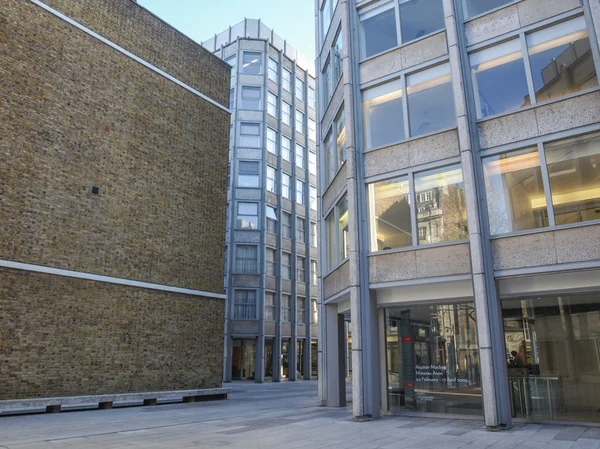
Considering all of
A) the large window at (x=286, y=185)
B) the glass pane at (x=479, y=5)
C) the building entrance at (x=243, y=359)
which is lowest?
the building entrance at (x=243, y=359)

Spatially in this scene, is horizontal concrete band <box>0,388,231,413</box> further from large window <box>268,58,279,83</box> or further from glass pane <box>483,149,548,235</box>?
large window <box>268,58,279,83</box>

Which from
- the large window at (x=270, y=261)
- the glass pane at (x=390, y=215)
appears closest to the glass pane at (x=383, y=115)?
the glass pane at (x=390, y=215)

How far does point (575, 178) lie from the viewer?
11.6 metres

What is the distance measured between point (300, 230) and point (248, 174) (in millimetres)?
7130

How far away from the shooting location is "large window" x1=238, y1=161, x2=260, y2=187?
3991 centimetres

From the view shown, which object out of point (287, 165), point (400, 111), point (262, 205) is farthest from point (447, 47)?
point (287, 165)

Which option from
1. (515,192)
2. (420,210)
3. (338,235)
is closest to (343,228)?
(338,235)

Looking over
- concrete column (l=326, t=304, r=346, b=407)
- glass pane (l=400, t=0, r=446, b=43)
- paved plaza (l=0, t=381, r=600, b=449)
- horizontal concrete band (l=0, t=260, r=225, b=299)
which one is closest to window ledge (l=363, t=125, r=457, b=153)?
glass pane (l=400, t=0, r=446, b=43)

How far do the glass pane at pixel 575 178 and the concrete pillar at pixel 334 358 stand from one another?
27.8 ft

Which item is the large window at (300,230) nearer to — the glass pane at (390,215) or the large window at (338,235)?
the large window at (338,235)

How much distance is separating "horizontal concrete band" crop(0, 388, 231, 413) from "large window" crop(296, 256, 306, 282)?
23128 mm

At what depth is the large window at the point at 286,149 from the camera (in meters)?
42.8

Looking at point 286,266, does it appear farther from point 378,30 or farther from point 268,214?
point 378,30

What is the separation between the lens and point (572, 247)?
438 inches
